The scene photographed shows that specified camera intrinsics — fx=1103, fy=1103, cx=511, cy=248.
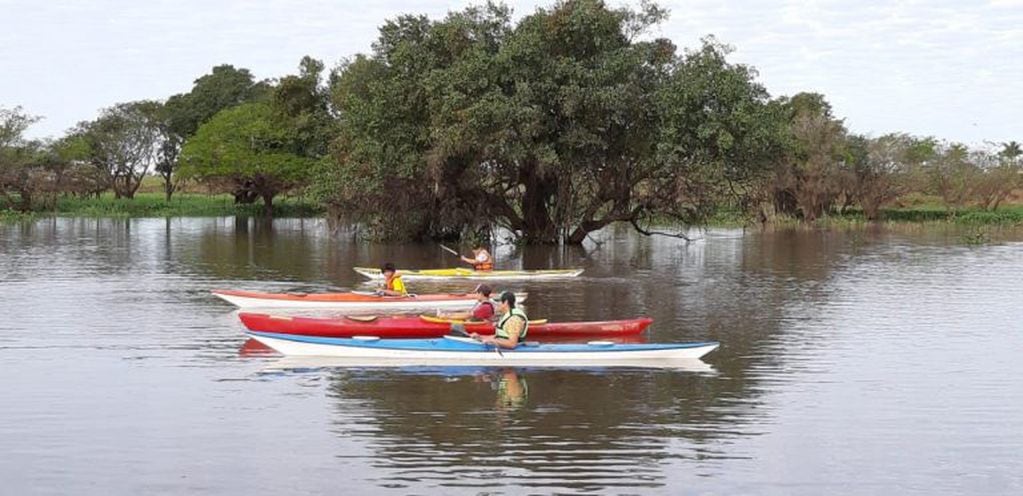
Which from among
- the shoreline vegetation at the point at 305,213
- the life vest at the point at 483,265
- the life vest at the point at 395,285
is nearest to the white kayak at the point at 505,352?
the life vest at the point at 395,285

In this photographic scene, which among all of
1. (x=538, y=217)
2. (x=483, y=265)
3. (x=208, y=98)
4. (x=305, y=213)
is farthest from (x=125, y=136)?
(x=483, y=265)

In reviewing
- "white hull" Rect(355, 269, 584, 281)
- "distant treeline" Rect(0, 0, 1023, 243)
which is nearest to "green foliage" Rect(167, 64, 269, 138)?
"distant treeline" Rect(0, 0, 1023, 243)

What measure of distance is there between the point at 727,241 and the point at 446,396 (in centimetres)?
3924

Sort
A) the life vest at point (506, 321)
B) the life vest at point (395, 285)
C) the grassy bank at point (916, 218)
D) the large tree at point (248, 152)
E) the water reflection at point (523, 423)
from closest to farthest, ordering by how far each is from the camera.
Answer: the water reflection at point (523, 423) < the life vest at point (506, 321) < the life vest at point (395, 285) < the grassy bank at point (916, 218) < the large tree at point (248, 152)

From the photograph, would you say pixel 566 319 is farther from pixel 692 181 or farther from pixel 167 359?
pixel 692 181

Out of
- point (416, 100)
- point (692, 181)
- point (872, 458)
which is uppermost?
point (416, 100)

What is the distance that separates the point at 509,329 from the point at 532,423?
324 cm

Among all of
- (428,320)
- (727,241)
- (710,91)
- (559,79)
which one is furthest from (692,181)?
(428,320)

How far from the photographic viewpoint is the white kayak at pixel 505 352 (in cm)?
1556

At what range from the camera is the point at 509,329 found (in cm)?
1563

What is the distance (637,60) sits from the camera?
131ft

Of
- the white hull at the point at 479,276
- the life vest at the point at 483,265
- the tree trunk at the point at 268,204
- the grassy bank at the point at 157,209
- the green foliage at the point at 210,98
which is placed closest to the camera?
the white hull at the point at 479,276

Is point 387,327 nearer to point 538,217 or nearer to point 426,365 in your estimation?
point 426,365

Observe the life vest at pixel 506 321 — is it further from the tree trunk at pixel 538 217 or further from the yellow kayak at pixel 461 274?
the tree trunk at pixel 538 217
